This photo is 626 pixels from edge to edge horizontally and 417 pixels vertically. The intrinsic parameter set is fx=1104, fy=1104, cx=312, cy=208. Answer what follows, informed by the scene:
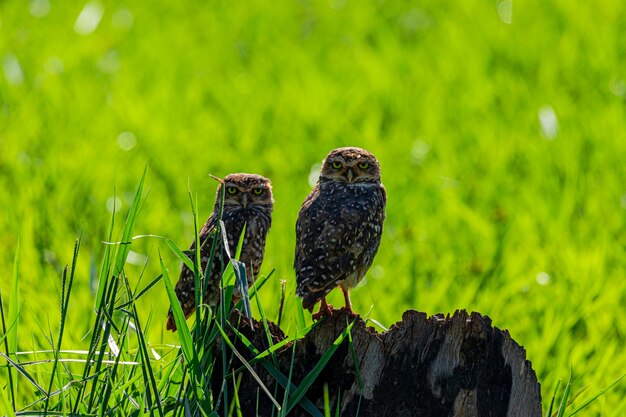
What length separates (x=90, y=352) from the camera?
3.15 metres

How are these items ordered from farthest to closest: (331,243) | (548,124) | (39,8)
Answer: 1. (39,8)
2. (548,124)
3. (331,243)

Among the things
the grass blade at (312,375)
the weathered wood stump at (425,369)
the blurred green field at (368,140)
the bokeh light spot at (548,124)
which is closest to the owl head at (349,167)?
the blurred green field at (368,140)

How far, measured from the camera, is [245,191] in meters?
4.44

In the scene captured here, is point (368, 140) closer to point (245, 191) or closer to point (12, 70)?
point (12, 70)

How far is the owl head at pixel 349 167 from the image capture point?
4465 millimetres

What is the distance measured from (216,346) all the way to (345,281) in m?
1.03

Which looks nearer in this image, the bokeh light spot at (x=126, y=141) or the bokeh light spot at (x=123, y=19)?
the bokeh light spot at (x=126, y=141)

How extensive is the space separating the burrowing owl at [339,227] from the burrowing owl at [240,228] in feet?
0.65

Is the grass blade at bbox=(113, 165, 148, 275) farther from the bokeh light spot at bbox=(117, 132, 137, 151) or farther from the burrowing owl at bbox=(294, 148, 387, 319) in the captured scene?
the bokeh light spot at bbox=(117, 132, 137, 151)

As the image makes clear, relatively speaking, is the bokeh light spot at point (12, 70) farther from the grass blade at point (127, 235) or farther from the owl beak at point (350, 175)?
the grass blade at point (127, 235)

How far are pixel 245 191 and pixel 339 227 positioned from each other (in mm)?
453

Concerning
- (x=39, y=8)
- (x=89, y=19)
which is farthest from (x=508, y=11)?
(x=39, y=8)

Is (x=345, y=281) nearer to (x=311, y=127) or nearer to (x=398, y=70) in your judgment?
(x=311, y=127)

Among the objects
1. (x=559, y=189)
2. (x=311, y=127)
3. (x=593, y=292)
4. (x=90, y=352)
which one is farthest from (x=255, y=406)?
(x=311, y=127)
